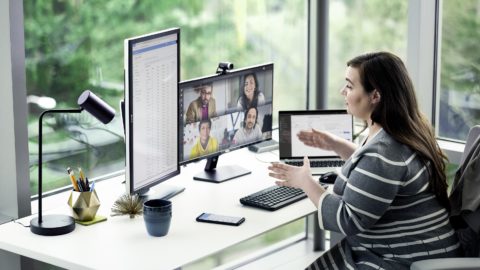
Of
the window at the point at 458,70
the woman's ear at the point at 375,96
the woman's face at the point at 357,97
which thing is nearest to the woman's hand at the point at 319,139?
the woman's face at the point at 357,97

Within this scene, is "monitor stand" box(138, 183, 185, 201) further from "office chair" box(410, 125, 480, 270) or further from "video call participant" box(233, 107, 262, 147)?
"office chair" box(410, 125, 480, 270)

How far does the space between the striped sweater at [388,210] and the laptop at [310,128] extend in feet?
2.33

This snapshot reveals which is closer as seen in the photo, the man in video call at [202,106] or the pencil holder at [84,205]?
the pencil holder at [84,205]

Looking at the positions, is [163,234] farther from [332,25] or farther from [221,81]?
[332,25]

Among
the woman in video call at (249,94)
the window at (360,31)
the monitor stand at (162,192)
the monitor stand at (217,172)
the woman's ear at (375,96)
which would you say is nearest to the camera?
the woman's ear at (375,96)

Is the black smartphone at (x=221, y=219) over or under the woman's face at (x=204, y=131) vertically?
under

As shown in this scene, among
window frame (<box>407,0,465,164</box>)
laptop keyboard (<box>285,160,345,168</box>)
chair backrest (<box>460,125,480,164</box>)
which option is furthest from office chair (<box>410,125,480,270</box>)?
window frame (<box>407,0,465,164</box>)

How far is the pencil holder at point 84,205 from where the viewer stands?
8.65 ft

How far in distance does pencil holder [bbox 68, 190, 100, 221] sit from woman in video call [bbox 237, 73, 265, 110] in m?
0.82

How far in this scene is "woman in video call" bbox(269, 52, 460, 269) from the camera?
2.47m

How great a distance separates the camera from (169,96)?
284cm

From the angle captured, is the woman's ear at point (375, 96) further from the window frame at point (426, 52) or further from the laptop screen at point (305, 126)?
the window frame at point (426, 52)

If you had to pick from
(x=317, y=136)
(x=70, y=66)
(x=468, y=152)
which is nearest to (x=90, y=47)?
(x=70, y=66)

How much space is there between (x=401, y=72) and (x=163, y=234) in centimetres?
91
